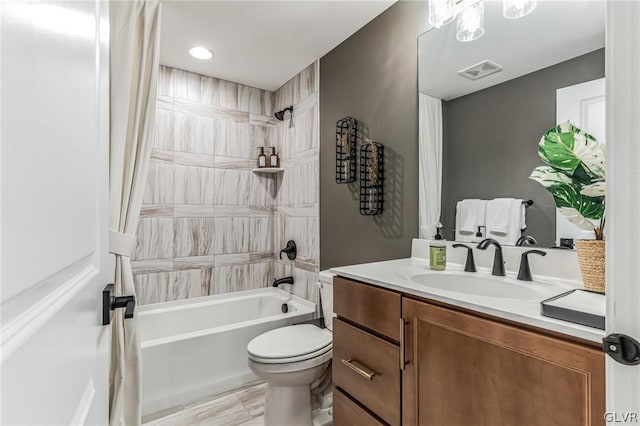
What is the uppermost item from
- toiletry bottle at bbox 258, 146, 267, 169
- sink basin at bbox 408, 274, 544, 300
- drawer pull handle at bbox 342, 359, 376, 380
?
toiletry bottle at bbox 258, 146, 267, 169

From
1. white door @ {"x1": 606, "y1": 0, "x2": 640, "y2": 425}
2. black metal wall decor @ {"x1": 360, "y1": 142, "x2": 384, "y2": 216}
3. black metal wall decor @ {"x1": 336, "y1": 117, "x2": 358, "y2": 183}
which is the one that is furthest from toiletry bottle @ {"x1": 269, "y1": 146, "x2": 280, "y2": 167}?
white door @ {"x1": 606, "y1": 0, "x2": 640, "y2": 425}

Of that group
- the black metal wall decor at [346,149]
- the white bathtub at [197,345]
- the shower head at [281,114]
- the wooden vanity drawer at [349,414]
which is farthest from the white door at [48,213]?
the shower head at [281,114]

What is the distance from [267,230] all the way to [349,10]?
6.36 feet

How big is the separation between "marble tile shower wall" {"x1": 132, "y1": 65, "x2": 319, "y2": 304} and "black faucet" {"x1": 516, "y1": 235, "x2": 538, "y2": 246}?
1.48 meters

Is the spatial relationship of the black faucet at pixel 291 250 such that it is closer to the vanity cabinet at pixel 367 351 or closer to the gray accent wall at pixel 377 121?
the gray accent wall at pixel 377 121

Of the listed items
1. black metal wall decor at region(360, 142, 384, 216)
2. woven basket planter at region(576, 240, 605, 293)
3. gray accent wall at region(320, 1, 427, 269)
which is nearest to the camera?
woven basket planter at region(576, 240, 605, 293)

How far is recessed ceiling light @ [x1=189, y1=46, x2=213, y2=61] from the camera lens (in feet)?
7.39

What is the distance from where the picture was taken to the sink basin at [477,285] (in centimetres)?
114

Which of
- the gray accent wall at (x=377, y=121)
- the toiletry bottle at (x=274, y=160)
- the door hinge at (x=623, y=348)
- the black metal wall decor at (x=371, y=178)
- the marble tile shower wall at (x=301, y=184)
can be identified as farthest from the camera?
the toiletry bottle at (x=274, y=160)

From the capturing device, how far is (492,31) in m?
1.36

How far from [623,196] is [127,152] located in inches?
52.5

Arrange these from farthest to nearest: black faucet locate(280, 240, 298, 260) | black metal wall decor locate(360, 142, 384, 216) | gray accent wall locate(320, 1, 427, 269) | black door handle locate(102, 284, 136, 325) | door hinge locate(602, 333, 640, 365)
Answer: black faucet locate(280, 240, 298, 260) < black metal wall decor locate(360, 142, 384, 216) < gray accent wall locate(320, 1, 427, 269) < black door handle locate(102, 284, 136, 325) < door hinge locate(602, 333, 640, 365)

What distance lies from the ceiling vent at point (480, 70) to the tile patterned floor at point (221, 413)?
84.3 inches

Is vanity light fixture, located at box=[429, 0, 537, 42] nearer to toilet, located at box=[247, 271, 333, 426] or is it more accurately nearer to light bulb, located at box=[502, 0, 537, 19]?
light bulb, located at box=[502, 0, 537, 19]
